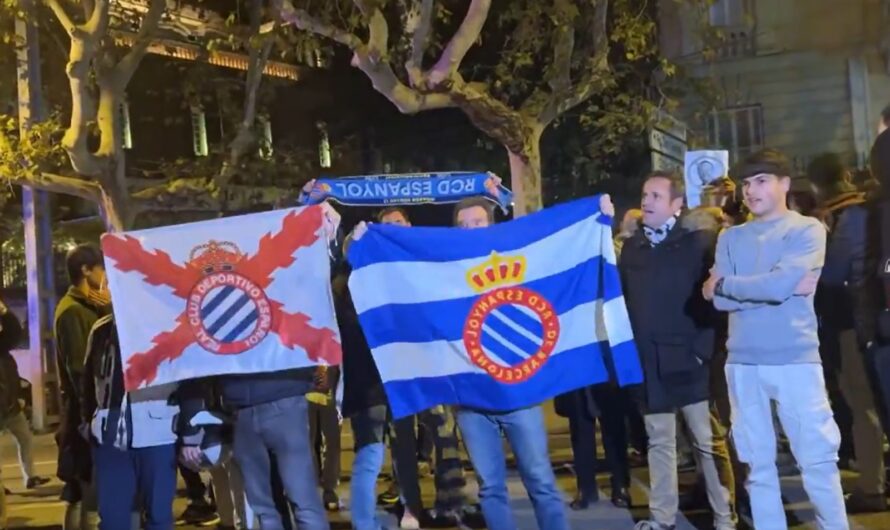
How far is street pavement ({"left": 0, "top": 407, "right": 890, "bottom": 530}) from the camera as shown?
6371 millimetres

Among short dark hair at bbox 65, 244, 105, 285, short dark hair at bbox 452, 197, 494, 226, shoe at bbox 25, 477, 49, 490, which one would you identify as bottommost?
shoe at bbox 25, 477, 49, 490

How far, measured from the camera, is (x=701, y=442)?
5801 millimetres

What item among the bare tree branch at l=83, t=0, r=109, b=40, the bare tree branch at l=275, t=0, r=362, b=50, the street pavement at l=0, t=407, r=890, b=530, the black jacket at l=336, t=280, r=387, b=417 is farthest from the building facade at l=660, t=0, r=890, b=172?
the black jacket at l=336, t=280, r=387, b=417

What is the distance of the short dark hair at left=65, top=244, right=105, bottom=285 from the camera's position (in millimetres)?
6012

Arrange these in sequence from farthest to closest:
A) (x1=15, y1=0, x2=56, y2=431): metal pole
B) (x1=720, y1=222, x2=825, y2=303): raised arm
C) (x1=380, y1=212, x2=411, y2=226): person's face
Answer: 1. (x1=15, y1=0, x2=56, y2=431): metal pole
2. (x1=380, y1=212, x2=411, y2=226): person's face
3. (x1=720, y1=222, x2=825, y2=303): raised arm

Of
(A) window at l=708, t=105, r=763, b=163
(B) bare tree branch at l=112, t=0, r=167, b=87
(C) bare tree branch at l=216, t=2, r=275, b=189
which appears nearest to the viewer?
(B) bare tree branch at l=112, t=0, r=167, b=87

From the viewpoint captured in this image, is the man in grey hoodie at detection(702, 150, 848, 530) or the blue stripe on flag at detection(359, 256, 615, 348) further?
the blue stripe on flag at detection(359, 256, 615, 348)

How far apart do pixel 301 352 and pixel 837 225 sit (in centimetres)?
331

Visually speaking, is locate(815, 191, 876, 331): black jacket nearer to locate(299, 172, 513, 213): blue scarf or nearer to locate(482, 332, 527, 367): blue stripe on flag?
locate(482, 332, 527, 367): blue stripe on flag

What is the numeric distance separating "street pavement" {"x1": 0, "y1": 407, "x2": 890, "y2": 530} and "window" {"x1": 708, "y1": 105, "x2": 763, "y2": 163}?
1110cm

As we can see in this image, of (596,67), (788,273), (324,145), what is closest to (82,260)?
(788,273)

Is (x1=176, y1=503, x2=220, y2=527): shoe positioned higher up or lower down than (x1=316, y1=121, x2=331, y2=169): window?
lower down

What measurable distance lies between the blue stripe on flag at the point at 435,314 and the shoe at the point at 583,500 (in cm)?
193

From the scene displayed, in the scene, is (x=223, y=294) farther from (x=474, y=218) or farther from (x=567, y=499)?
(x=567, y=499)
